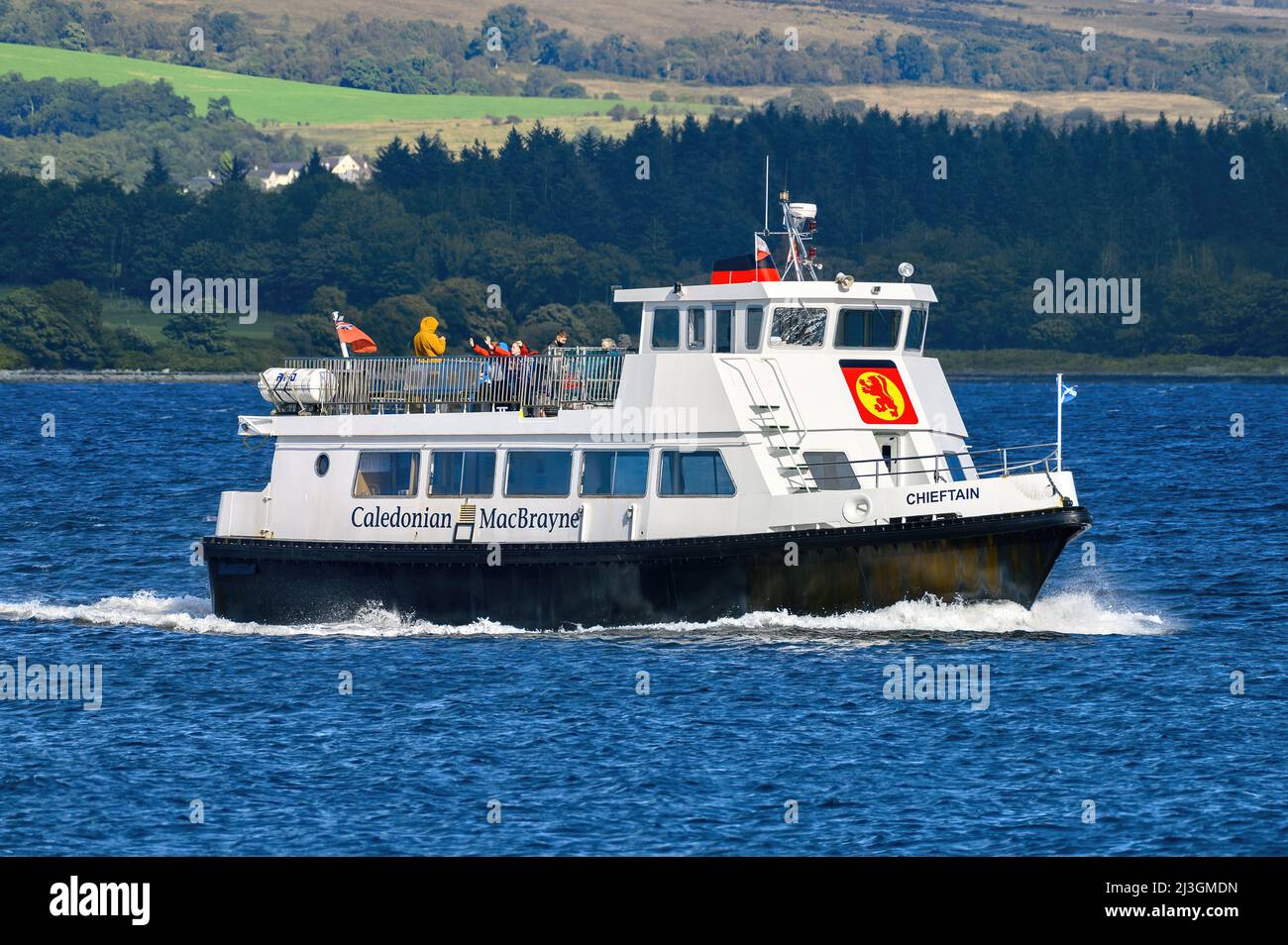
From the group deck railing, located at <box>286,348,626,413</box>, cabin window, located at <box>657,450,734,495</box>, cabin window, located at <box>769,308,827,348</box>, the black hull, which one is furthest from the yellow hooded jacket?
cabin window, located at <box>769,308,827,348</box>

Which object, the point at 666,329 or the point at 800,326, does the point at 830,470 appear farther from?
the point at 666,329

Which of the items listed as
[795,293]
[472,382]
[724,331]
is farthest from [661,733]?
[472,382]

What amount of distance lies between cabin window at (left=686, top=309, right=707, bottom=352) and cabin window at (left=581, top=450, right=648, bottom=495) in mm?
2391

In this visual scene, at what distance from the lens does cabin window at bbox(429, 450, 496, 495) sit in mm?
37188

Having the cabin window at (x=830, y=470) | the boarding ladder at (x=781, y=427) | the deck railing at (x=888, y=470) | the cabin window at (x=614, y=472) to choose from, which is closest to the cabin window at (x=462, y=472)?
the cabin window at (x=614, y=472)

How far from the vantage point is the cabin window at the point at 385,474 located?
37844 millimetres

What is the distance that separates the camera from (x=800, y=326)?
36594 millimetres

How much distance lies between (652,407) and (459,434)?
150 inches

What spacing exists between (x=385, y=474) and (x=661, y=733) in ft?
34.6

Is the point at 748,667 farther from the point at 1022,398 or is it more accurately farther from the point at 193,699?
the point at 1022,398

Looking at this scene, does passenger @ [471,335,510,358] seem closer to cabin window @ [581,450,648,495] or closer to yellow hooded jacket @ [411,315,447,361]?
yellow hooded jacket @ [411,315,447,361]

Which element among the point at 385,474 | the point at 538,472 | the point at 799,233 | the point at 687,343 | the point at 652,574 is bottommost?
the point at 652,574

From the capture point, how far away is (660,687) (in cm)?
3225
